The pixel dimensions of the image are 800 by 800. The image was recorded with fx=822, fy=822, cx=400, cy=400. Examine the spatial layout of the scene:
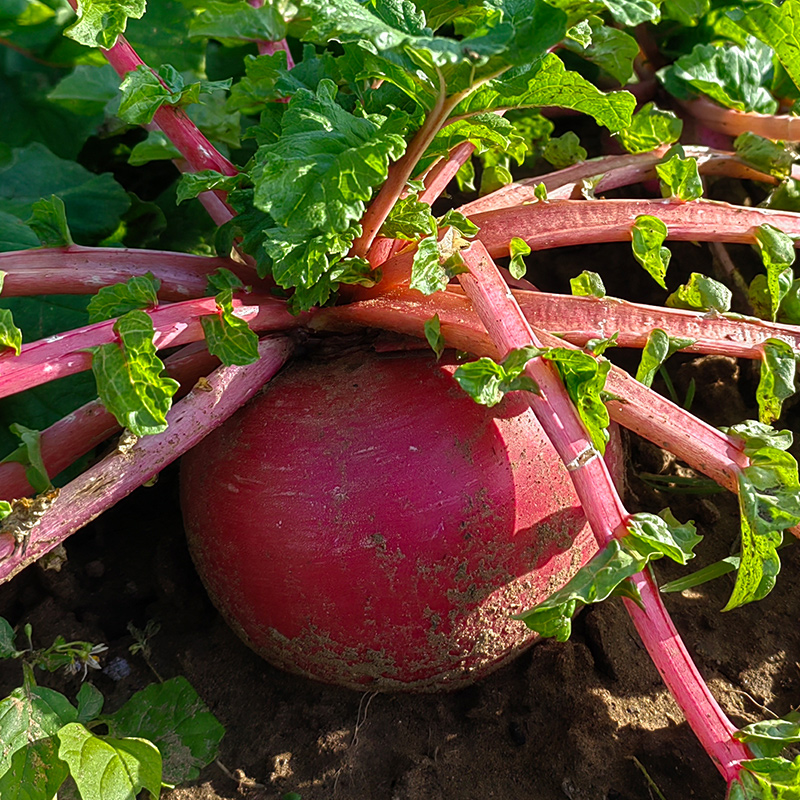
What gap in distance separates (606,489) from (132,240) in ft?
4.75

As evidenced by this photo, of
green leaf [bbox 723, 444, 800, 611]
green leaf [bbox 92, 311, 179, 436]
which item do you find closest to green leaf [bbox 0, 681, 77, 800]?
green leaf [bbox 92, 311, 179, 436]

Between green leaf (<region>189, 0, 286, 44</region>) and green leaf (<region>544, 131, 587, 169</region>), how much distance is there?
630 millimetres

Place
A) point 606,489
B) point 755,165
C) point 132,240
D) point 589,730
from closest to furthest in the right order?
point 606,489 → point 589,730 → point 755,165 → point 132,240

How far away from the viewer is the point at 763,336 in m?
1.39

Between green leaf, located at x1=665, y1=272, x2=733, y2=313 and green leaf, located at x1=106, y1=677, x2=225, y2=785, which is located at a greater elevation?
green leaf, located at x1=665, y1=272, x2=733, y2=313

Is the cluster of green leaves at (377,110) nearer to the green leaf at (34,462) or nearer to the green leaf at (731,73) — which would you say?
the green leaf at (34,462)

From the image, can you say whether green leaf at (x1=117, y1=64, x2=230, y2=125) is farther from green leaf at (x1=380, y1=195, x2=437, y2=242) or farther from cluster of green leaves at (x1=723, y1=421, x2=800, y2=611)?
cluster of green leaves at (x1=723, y1=421, x2=800, y2=611)

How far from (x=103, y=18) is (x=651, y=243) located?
953 millimetres

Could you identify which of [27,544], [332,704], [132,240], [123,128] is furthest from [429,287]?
[123,128]

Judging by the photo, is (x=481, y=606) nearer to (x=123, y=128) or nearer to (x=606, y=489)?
(x=606, y=489)

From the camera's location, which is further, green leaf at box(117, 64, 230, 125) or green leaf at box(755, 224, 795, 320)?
green leaf at box(755, 224, 795, 320)

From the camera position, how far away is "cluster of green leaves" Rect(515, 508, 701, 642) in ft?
3.45

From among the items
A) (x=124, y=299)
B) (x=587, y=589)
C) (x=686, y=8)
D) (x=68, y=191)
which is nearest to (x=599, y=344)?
(x=587, y=589)

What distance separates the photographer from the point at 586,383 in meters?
1.16
